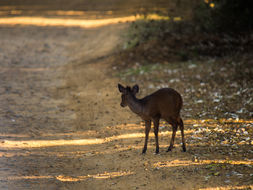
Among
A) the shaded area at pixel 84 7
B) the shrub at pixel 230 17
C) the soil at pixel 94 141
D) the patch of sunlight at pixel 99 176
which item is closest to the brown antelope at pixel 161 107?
the soil at pixel 94 141

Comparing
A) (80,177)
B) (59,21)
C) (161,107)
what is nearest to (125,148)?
(161,107)

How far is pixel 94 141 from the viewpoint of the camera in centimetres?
1021

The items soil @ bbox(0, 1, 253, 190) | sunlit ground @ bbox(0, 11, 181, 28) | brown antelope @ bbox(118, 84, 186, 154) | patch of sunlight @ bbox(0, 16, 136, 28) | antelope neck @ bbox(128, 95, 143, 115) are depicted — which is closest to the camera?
soil @ bbox(0, 1, 253, 190)

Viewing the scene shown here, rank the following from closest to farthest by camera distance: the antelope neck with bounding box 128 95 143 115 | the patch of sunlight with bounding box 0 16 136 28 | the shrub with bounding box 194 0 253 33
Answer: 1. the antelope neck with bounding box 128 95 143 115
2. the shrub with bounding box 194 0 253 33
3. the patch of sunlight with bounding box 0 16 136 28

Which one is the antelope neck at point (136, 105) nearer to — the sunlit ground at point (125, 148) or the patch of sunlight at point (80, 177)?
the sunlit ground at point (125, 148)

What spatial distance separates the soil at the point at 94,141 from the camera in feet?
24.6

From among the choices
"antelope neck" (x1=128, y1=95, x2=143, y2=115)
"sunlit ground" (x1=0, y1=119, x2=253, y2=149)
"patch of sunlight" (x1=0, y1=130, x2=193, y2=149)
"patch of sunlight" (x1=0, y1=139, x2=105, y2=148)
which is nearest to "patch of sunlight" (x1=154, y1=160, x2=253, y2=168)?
"antelope neck" (x1=128, y1=95, x2=143, y2=115)

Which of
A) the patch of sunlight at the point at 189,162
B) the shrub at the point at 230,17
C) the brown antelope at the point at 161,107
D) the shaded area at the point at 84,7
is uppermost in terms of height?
the shaded area at the point at 84,7

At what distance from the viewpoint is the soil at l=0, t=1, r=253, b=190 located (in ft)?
24.6

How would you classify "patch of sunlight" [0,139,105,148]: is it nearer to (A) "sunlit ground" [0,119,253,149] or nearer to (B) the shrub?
(A) "sunlit ground" [0,119,253,149]

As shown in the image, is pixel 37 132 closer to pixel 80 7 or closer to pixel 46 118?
pixel 46 118

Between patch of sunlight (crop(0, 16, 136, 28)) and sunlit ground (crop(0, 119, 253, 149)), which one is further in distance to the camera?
patch of sunlight (crop(0, 16, 136, 28))

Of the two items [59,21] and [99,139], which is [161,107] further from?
[59,21]

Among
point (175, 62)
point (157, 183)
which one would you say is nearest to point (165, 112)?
point (157, 183)
